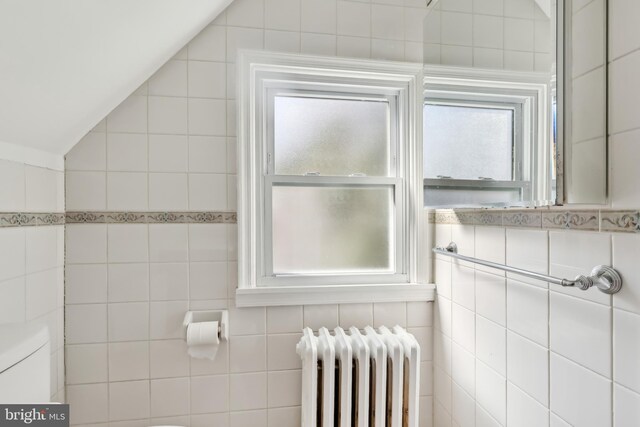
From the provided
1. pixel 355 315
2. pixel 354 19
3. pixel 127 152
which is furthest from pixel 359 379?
pixel 354 19

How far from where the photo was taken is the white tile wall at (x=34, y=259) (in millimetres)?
1068

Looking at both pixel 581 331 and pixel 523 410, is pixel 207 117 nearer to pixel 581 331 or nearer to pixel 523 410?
pixel 581 331

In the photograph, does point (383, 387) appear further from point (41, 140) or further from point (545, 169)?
point (41, 140)

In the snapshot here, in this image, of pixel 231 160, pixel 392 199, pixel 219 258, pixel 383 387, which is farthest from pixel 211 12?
pixel 383 387

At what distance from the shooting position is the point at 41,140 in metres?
1.16

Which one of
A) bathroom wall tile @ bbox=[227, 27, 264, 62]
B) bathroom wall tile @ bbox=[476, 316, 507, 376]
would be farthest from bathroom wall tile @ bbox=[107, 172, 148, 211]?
bathroom wall tile @ bbox=[476, 316, 507, 376]

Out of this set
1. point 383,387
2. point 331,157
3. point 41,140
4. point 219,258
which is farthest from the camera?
point 331,157

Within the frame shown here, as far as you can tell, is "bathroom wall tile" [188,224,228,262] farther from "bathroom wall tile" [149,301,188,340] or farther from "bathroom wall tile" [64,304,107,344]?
"bathroom wall tile" [64,304,107,344]

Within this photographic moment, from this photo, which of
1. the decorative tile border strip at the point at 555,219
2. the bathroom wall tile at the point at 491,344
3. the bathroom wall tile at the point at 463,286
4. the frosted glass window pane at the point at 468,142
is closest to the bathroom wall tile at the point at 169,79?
the frosted glass window pane at the point at 468,142

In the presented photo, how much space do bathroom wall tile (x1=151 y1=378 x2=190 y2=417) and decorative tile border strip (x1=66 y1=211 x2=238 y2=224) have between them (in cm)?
67

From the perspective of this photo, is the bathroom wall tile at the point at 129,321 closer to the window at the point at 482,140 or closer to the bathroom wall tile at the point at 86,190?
the bathroom wall tile at the point at 86,190

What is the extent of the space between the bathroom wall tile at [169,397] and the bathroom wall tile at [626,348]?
1453 millimetres

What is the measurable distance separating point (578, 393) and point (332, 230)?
40.9 inches

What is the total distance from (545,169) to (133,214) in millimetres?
1463
